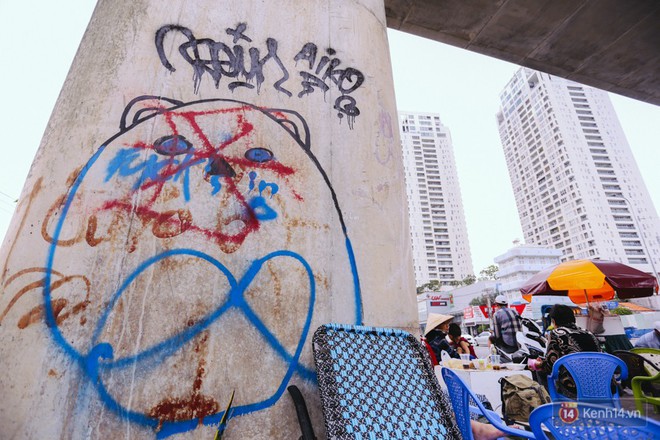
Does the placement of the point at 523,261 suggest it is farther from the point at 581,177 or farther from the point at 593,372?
the point at 593,372

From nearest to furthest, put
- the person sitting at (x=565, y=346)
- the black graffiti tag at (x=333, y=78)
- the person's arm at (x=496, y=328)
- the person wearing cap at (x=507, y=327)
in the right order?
the black graffiti tag at (x=333, y=78) → the person sitting at (x=565, y=346) → the person wearing cap at (x=507, y=327) → the person's arm at (x=496, y=328)

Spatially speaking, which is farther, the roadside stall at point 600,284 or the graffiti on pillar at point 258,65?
the roadside stall at point 600,284

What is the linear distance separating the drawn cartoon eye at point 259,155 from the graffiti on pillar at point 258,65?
21.6 inches

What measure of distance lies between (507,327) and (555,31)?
221 inches

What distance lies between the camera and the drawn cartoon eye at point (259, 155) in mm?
2287

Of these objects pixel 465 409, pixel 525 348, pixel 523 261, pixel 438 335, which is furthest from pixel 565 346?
pixel 523 261

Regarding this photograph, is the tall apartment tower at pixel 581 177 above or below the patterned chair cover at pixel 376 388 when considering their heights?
above

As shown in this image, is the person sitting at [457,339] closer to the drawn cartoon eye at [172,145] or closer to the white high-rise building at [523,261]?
the drawn cartoon eye at [172,145]

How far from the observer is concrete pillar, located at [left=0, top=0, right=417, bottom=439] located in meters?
1.70

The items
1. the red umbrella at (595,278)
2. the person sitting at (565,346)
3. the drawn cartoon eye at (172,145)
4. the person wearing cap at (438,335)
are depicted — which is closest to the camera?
the drawn cartoon eye at (172,145)

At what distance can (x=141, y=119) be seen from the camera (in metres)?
2.19

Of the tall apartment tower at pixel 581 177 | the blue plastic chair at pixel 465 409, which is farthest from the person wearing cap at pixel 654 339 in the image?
the tall apartment tower at pixel 581 177

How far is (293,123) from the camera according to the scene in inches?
96.9

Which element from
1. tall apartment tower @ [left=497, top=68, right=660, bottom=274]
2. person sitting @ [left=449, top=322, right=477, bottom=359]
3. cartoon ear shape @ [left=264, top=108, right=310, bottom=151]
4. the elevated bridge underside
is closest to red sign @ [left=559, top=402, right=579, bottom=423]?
cartoon ear shape @ [left=264, top=108, right=310, bottom=151]
